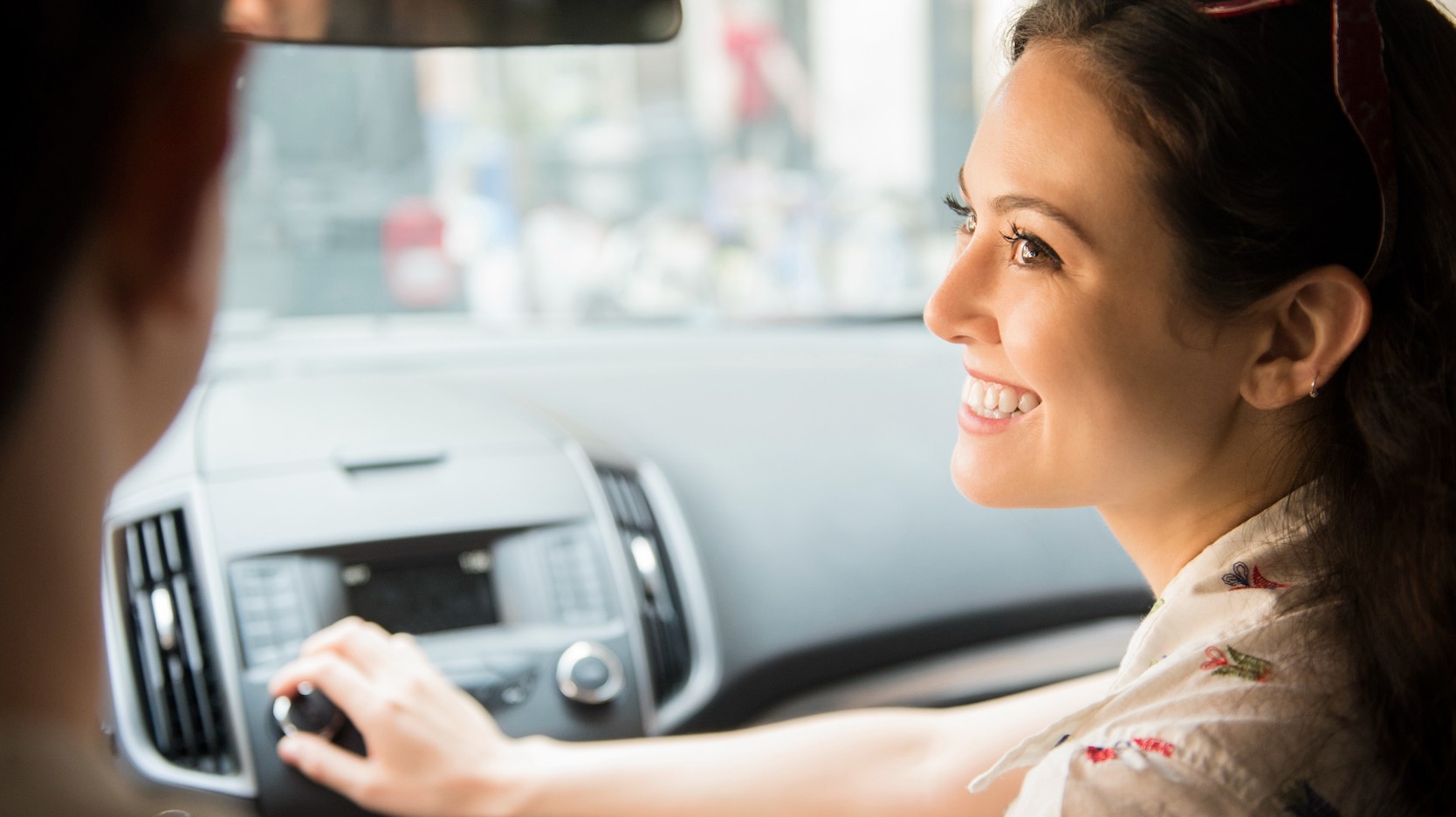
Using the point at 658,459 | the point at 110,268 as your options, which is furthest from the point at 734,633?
the point at 110,268

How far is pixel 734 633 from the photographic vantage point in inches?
78.6

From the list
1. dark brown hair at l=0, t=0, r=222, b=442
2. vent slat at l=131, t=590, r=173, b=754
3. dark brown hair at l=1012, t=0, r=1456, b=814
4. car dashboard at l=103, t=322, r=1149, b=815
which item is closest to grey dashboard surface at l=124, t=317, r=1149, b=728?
car dashboard at l=103, t=322, r=1149, b=815

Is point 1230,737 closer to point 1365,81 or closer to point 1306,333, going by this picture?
point 1306,333

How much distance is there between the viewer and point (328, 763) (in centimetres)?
157

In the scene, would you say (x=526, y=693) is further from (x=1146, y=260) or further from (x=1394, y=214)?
(x=1394, y=214)

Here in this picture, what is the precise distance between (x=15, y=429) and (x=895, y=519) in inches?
71.5

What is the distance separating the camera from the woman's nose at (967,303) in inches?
51.5

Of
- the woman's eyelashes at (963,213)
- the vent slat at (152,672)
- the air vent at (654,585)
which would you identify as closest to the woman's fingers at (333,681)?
the vent slat at (152,672)

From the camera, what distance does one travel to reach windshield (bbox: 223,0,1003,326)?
2.41m

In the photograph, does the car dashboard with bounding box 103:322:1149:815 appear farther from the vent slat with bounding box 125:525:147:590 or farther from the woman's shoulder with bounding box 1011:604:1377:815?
the woman's shoulder with bounding box 1011:604:1377:815

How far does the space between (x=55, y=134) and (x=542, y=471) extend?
4.97ft

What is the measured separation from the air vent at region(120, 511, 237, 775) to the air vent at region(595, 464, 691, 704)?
0.57 metres

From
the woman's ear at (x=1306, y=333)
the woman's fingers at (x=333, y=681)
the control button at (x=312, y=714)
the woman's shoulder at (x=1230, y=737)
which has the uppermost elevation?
the woman's ear at (x=1306, y=333)

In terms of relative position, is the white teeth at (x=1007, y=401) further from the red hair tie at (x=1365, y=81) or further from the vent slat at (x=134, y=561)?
the vent slat at (x=134, y=561)
